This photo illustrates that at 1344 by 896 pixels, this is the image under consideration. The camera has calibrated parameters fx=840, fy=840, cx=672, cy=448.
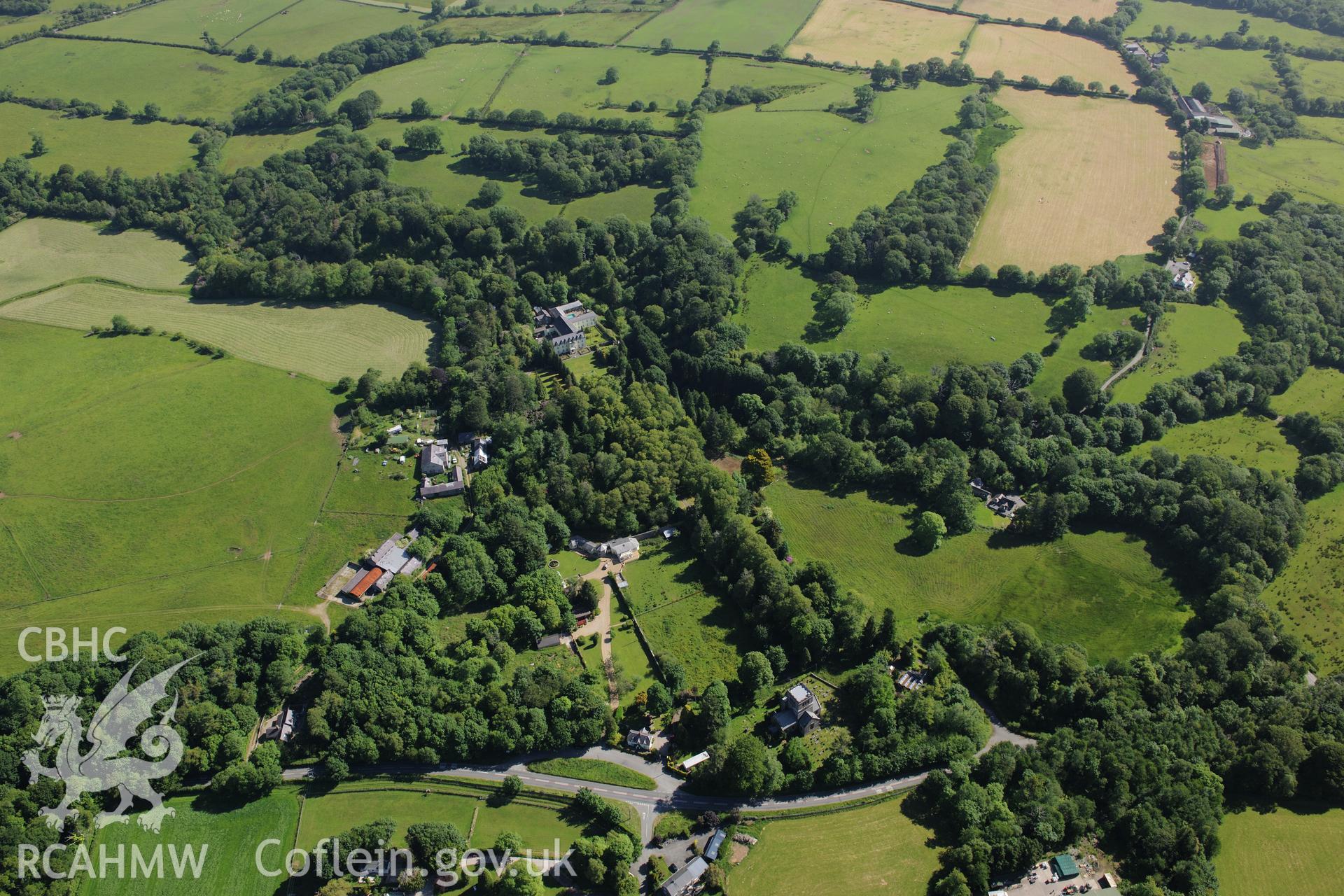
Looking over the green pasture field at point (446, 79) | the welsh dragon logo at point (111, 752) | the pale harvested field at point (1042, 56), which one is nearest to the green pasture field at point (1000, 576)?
the welsh dragon logo at point (111, 752)

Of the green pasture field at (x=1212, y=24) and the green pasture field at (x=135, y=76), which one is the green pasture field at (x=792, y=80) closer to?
the green pasture field at (x=1212, y=24)

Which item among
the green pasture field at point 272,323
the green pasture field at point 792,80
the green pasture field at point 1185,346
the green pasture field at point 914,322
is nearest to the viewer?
the green pasture field at point 1185,346

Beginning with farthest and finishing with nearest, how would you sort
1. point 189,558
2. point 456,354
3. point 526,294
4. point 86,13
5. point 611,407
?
point 86,13, point 526,294, point 456,354, point 611,407, point 189,558

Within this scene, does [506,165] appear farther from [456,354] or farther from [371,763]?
[371,763]

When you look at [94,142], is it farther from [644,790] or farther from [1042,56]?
[1042,56]

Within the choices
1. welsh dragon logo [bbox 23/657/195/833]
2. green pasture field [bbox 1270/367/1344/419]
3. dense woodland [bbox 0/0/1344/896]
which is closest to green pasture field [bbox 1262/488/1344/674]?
dense woodland [bbox 0/0/1344/896]

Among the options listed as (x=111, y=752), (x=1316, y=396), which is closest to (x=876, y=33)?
(x=1316, y=396)

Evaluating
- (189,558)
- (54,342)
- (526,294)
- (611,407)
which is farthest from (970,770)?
(54,342)
